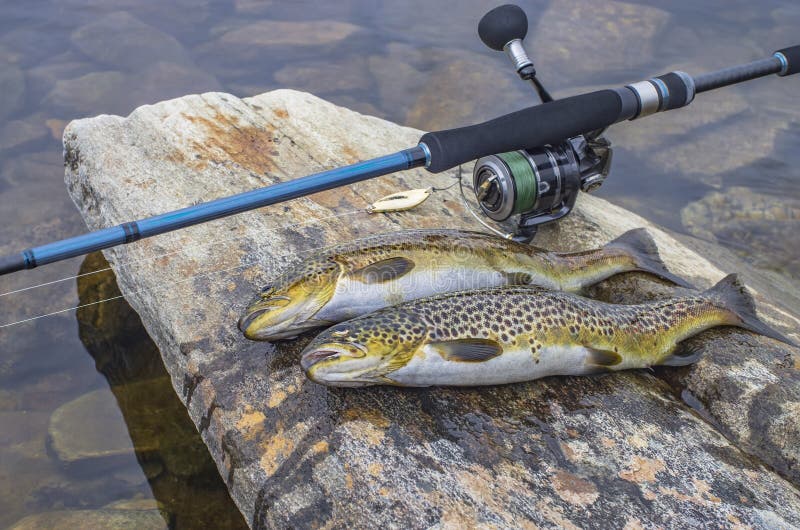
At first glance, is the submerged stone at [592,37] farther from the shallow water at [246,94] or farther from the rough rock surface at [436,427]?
the rough rock surface at [436,427]

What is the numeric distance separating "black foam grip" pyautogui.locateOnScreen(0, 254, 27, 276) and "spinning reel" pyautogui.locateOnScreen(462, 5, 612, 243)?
2.30 meters

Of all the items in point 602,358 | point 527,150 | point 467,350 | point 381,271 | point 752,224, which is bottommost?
point 752,224

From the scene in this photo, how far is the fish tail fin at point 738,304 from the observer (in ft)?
11.0

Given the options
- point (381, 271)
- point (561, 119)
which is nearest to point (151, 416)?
point (381, 271)

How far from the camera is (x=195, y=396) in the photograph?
3199 millimetres

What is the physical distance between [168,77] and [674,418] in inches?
318

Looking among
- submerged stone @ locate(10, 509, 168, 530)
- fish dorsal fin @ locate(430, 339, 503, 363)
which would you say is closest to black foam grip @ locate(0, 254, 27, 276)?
submerged stone @ locate(10, 509, 168, 530)

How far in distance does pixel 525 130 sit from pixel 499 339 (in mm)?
1335

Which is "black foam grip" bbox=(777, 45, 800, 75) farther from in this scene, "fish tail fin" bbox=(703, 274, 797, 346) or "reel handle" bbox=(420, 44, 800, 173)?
"fish tail fin" bbox=(703, 274, 797, 346)

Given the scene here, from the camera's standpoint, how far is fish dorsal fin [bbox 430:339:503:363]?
282 centimetres

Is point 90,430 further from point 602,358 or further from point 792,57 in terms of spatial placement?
point 792,57

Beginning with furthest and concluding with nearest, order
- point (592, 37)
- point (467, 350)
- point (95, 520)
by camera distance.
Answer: point (592, 37) → point (95, 520) → point (467, 350)

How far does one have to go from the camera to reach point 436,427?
2.85m

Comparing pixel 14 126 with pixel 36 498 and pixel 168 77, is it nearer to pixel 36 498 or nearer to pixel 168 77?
pixel 168 77
